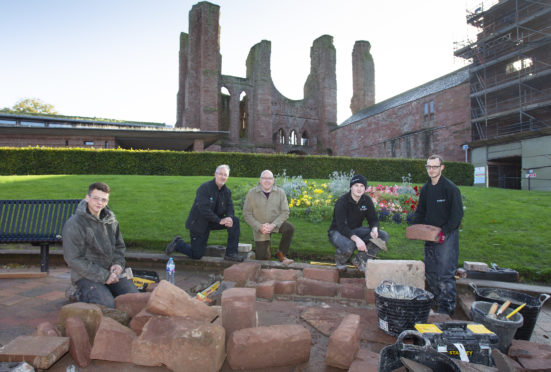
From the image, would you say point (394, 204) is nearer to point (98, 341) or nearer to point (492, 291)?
point (492, 291)

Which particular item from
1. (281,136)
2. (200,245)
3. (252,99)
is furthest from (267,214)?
(281,136)

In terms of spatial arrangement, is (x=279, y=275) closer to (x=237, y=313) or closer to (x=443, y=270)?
(x=237, y=313)

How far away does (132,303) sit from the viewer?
2818mm

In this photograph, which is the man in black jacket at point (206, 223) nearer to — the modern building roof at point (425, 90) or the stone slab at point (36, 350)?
the stone slab at point (36, 350)

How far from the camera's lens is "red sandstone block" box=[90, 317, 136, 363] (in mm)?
2314

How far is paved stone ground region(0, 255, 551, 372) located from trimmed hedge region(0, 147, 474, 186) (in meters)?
12.4

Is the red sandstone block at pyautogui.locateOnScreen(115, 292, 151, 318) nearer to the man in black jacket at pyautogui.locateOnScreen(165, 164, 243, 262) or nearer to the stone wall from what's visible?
the man in black jacket at pyautogui.locateOnScreen(165, 164, 243, 262)

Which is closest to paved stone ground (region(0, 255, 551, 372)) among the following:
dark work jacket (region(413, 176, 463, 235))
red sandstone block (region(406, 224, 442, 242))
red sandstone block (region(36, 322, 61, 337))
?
red sandstone block (region(36, 322, 61, 337))

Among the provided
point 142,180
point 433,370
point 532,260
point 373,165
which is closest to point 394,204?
point 532,260

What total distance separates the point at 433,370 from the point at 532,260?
15.5ft

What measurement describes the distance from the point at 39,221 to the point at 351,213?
15.4ft

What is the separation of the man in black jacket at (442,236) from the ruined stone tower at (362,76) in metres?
38.7

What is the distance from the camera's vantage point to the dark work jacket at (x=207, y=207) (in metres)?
4.89

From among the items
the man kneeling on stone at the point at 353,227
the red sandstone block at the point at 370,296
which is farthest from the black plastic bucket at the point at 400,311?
the man kneeling on stone at the point at 353,227
